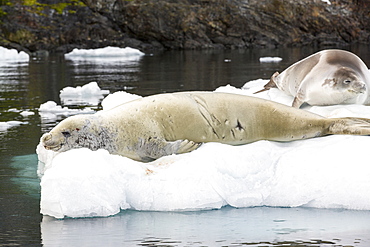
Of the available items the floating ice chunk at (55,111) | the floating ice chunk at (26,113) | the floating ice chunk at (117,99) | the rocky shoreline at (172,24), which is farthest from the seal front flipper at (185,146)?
the rocky shoreline at (172,24)

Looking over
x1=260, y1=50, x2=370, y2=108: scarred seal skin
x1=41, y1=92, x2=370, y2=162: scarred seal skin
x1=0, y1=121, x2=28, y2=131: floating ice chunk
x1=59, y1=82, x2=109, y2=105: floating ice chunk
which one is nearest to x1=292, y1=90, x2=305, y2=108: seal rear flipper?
x1=260, y1=50, x2=370, y2=108: scarred seal skin

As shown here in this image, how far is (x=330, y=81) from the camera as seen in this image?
7.37m

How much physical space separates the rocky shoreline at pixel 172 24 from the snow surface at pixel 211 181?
35878 mm

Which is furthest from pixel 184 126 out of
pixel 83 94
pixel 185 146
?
pixel 83 94

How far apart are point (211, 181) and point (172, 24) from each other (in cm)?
3917

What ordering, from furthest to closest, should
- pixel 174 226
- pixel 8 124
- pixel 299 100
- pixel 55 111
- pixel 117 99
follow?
pixel 55 111
pixel 8 124
pixel 117 99
pixel 299 100
pixel 174 226

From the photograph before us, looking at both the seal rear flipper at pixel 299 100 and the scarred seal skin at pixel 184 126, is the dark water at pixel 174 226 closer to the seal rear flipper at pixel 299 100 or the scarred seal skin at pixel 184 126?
the scarred seal skin at pixel 184 126

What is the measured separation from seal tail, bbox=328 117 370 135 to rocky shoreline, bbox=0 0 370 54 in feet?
116

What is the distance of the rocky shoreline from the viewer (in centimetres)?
4169

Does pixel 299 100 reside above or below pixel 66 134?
above

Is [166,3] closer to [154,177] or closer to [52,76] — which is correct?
[52,76]

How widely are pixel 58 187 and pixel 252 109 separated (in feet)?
7.01

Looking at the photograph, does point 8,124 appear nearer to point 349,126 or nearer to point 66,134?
point 66,134

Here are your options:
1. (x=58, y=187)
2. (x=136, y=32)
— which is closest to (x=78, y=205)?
(x=58, y=187)
